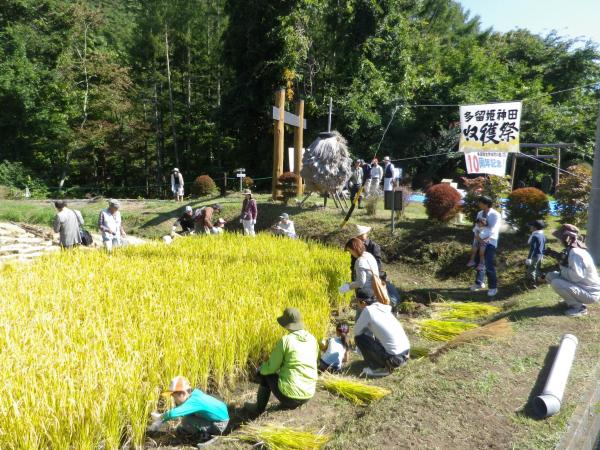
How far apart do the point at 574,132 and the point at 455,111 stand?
4612mm

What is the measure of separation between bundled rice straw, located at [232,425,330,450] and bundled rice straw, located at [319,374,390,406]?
67 centimetres

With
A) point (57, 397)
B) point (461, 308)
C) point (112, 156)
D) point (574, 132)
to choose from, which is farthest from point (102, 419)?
point (112, 156)

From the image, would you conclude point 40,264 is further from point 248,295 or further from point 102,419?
point 102,419

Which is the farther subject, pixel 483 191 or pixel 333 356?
pixel 483 191

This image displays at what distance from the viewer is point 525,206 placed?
8.52 meters

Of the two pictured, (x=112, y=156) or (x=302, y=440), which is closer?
(x=302, y=440)

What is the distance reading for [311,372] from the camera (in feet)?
12.0

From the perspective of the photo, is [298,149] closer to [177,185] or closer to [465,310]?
[177,185]

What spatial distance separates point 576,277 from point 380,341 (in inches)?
97.9

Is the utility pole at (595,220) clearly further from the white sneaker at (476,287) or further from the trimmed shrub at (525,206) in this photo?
the white sneaker at (476,287)

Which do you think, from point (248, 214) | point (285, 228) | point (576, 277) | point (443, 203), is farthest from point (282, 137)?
point (576, 277)

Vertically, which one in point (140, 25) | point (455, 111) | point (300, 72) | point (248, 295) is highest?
point (140, 25)

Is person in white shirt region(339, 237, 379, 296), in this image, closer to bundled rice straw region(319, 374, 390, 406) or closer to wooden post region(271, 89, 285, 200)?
bundled rice straw region(319, 374, 390, 406)

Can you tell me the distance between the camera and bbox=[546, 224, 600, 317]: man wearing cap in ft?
16.7
